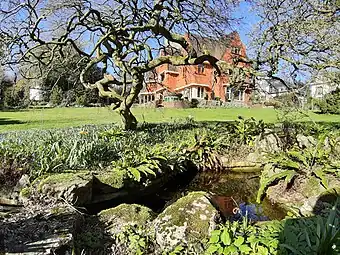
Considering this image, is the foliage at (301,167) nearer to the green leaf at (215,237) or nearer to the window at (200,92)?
the green leaf at (215,237)

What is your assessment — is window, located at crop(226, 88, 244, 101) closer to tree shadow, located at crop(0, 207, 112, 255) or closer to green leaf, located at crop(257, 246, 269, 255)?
tree shadow, located at crop(0, 207, 112, 255)

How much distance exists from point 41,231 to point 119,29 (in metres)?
5.68

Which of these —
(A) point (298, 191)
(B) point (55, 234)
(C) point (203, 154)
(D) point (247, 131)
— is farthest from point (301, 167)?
(B) point (55, 234)

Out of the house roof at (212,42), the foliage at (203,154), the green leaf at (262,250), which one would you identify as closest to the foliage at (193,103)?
the house roof at (212,42)

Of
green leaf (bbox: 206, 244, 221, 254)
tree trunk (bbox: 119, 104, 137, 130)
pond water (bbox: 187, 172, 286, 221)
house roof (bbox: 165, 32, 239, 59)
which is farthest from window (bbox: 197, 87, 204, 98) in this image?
green leaf (bbox: 206, 244, 221, 254)

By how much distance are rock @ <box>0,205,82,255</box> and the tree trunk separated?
5.72m

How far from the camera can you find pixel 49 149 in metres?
5.77

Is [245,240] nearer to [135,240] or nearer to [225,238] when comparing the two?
[225,238]

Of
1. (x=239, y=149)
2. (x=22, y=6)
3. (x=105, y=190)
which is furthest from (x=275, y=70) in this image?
(x=22, y=6)

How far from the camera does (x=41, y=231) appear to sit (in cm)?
309

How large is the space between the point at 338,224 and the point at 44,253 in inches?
104

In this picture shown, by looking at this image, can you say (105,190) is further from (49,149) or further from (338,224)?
(338,224)

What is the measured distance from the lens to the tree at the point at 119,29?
809 centimetres

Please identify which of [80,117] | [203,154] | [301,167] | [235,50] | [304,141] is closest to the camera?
[301,167]
